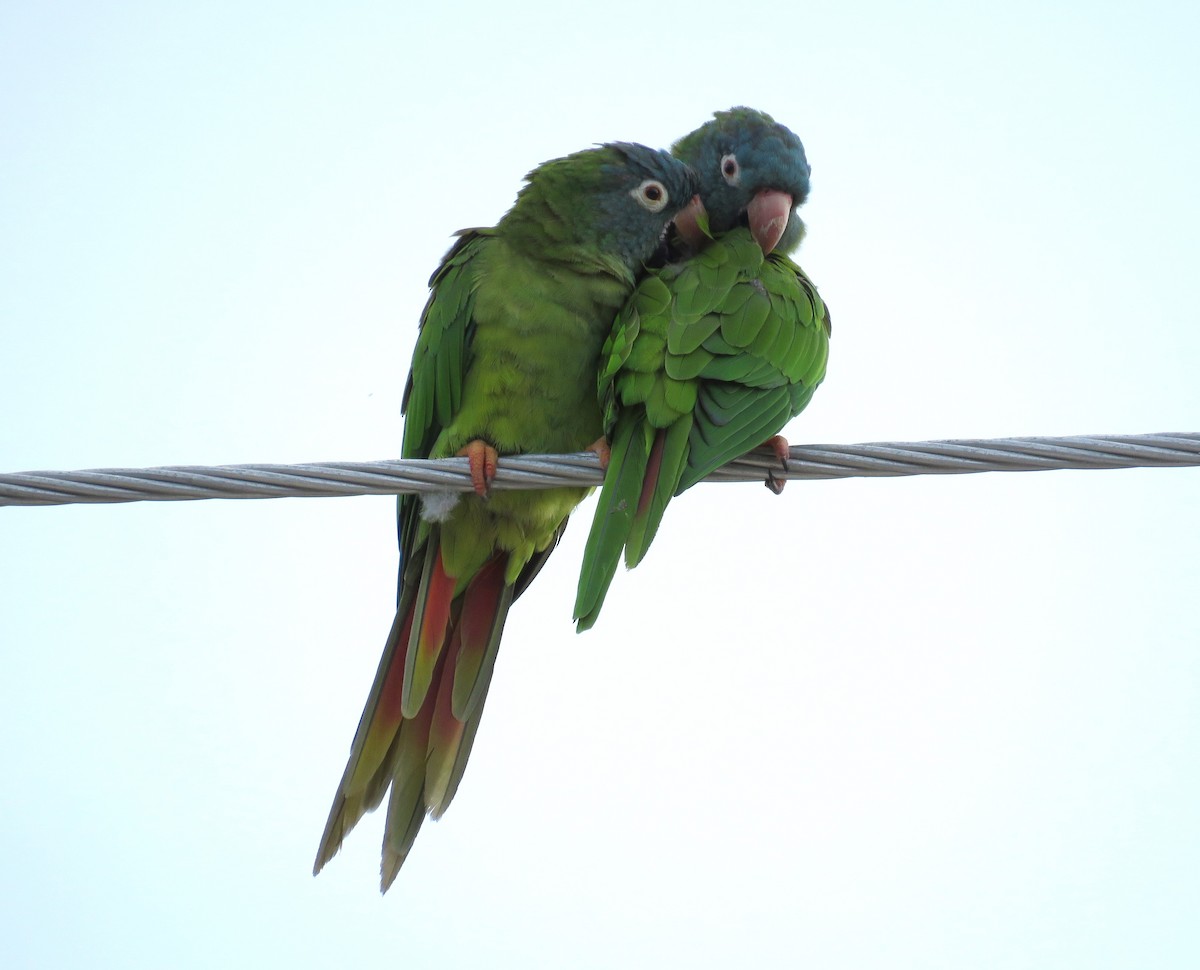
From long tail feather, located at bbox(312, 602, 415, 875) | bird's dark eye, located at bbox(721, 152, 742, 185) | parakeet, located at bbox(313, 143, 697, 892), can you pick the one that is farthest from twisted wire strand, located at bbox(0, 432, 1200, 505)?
bird's dark eye, located at bbox(721, 152, 742, 185)

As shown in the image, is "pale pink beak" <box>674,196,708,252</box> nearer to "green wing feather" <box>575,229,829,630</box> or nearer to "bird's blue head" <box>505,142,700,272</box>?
"bird's blue head" <box>505,142,700,272</box>

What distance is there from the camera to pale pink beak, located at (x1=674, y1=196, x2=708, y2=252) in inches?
141

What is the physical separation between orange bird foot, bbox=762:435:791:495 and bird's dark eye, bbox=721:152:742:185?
4.06 ft

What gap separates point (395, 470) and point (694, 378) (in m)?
0.85

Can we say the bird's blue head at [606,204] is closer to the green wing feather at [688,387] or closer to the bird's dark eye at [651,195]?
the bird's dark eye at [651,195]

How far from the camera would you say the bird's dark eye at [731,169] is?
3.82m

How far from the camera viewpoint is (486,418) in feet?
10.5

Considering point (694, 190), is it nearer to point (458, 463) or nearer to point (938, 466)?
point (458, 463)

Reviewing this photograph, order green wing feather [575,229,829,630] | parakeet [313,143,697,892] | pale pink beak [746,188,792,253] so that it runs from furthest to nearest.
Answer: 1. pale pink beak [746,188,792,253]
2. parakeet [313,143,697,892]
3. green wing feather [575,229,829,630]

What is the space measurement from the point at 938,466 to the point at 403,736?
1789 mm

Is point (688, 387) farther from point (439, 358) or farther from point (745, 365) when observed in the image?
point (439, 358)

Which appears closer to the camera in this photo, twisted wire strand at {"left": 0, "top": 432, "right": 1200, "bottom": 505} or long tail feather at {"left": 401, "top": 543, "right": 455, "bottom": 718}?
twisted wire strand at {"left": 0, "top": 432, "right": 1200, "bottom": 505}

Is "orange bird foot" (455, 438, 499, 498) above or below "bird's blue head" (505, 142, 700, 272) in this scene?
below

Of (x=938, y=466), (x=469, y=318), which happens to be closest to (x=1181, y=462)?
(x=938, y=466)
